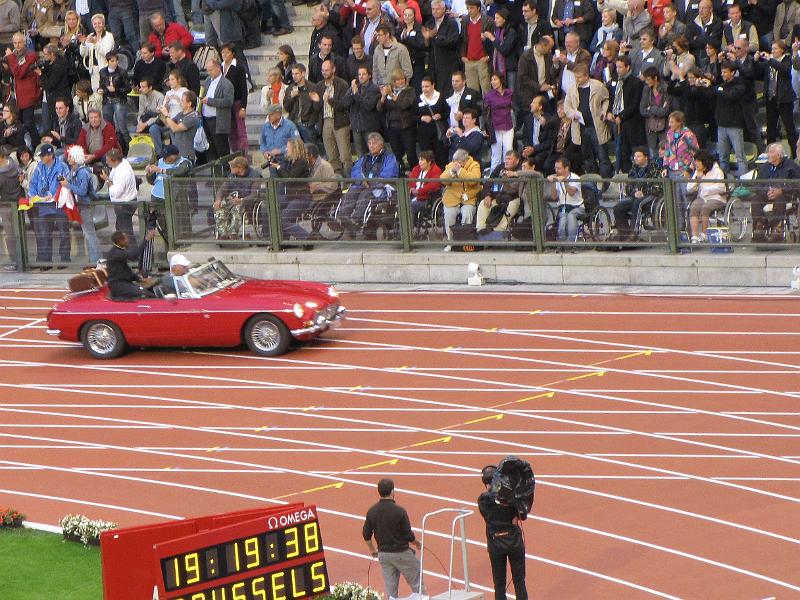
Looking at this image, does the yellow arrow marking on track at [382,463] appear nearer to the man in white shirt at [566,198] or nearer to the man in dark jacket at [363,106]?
the man in white shirt at [566,198]

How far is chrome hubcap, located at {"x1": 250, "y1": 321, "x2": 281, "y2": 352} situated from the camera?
2319 cm

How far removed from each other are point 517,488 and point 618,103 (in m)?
13.5

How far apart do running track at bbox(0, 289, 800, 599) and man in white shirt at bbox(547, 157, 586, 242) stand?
106cm

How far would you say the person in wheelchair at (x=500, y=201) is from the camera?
2589 centimetres

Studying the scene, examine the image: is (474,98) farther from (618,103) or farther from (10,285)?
(10,285)

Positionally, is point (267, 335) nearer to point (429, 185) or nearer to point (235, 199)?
point (429, 185)

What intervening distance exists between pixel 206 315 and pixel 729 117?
329 inches

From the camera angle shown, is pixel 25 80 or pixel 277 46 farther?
pixel 277 46

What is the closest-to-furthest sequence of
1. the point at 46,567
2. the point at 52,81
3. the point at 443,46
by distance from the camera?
the point at 46,567, the point at 443,46, the point at 52,81

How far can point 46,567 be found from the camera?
54.3 feet

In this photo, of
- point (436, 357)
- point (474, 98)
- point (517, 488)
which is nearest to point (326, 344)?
point (436, 357)

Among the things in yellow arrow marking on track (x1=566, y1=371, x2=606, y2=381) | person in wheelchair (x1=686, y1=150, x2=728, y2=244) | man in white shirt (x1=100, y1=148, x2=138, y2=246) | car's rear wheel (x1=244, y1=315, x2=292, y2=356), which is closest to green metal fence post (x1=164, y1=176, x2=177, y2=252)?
man in white shirt (x1=100, y1=148, x2=138, y2=246)

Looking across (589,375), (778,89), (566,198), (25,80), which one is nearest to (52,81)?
(25,80)

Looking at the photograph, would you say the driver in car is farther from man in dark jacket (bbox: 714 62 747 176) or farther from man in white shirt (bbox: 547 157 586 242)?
man in dark jacket (bbox: 714 62 747 176)
